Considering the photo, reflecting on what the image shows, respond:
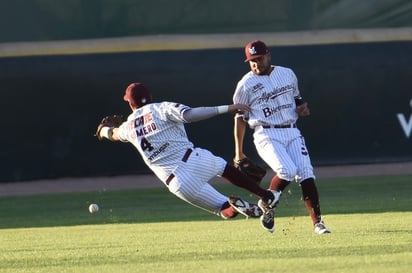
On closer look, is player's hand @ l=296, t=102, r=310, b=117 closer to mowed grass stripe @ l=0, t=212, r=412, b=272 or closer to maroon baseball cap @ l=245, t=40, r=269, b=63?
maroon baseball cap @ l=245, t=40, r=269, b=63

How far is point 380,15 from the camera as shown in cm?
1590

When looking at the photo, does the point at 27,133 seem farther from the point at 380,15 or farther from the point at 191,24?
the point at 380,15

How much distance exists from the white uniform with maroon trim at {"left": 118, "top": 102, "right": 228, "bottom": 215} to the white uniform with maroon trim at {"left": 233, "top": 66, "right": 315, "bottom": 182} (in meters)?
0.47

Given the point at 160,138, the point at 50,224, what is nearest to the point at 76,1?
the point at 50,224

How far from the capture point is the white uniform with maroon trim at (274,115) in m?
8.45

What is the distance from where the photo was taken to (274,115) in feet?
28.0

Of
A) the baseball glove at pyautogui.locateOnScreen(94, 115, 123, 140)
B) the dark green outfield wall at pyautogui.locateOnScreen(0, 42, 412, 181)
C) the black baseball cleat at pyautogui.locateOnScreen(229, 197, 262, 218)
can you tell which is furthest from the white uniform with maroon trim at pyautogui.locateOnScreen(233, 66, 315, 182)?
the dark green outfield wall at pyautogui.locateOnScreen(0, 42, 412, 181)

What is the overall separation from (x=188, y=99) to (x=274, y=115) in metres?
6.73

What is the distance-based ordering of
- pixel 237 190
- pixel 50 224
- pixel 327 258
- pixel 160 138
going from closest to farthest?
pixel 327 258 → pixel 160 138 → pixel 50 224 → pixel 237 190

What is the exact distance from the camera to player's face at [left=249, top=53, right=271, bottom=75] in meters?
8.53

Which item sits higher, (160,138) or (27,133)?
(160,138)

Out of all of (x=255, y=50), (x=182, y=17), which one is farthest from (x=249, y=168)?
(x=182, y=17)

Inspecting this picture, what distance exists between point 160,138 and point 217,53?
7.20m

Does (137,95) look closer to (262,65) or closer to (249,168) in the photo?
(262,65)
